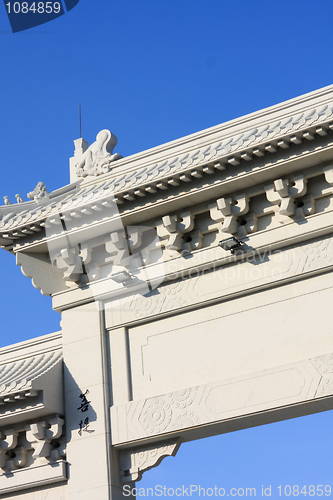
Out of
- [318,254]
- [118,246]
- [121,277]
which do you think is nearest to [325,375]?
[318,254]

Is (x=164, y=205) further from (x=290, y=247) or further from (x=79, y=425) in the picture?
(x=79, y=425)

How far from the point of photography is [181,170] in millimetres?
8078

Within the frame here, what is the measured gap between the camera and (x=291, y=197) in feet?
25.8

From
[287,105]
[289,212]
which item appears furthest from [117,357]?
[287,105]

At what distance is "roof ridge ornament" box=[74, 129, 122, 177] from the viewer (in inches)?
378

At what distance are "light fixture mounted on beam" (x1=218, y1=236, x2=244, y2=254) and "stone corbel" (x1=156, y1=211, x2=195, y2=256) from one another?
0.53 meters

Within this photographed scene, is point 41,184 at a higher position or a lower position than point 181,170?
higher

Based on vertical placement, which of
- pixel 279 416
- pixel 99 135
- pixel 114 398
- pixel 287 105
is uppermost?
pixel 99 135

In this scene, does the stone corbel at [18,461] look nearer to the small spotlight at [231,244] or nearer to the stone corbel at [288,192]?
the small spotlight at [231,244]

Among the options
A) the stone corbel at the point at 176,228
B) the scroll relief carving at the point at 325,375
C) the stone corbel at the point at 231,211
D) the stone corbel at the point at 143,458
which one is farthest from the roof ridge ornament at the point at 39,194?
the scroll relief carving at the point at 325,375

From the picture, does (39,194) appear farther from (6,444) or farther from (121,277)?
(6,444)

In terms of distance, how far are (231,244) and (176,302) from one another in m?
0.96

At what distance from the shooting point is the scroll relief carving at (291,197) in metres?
7.83

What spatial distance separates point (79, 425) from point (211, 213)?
9.08ft
